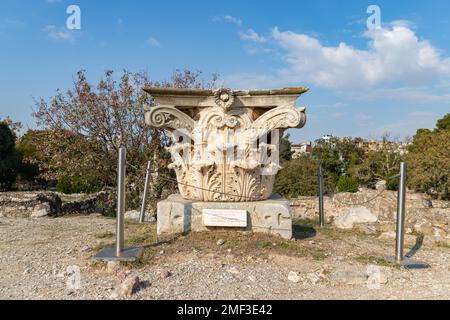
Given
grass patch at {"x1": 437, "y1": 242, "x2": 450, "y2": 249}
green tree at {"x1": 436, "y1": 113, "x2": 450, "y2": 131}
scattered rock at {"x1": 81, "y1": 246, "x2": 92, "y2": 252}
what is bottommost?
grass patch at {"x1": 437, "y1": 242, "x2": 450, "y2": 249}

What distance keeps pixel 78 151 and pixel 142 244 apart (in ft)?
20.6

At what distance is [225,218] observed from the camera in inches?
187

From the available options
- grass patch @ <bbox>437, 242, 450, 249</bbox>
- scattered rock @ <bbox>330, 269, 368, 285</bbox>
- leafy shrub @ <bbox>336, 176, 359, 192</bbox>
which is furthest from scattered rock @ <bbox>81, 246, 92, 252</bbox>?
leafy shrub @ <bbox>336, 176, 359, 192</bbox>

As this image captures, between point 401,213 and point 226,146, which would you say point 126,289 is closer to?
point 226,146

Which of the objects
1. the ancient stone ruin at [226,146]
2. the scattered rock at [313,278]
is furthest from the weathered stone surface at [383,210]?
the scattered rock at [313,278]

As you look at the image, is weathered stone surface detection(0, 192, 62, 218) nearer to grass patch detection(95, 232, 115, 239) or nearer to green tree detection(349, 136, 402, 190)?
grass patch detection(95, 232, 115, 239)

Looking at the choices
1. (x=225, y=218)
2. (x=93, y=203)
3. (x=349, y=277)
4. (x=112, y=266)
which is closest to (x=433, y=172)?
(x=225, y=218)

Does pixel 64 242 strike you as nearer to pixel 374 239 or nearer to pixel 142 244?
pixel 142 244

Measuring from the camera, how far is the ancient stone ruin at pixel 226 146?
4.86 metres

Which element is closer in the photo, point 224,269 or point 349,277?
point 349,277

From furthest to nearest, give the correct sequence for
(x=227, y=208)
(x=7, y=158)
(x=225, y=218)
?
(x=7, y=158) → (x=227, y=208) → (x=225, y=218)

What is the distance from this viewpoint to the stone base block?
4.81m

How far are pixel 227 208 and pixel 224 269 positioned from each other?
3.99 ft

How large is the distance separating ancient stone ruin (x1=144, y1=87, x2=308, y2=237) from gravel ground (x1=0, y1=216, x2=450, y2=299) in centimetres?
34
